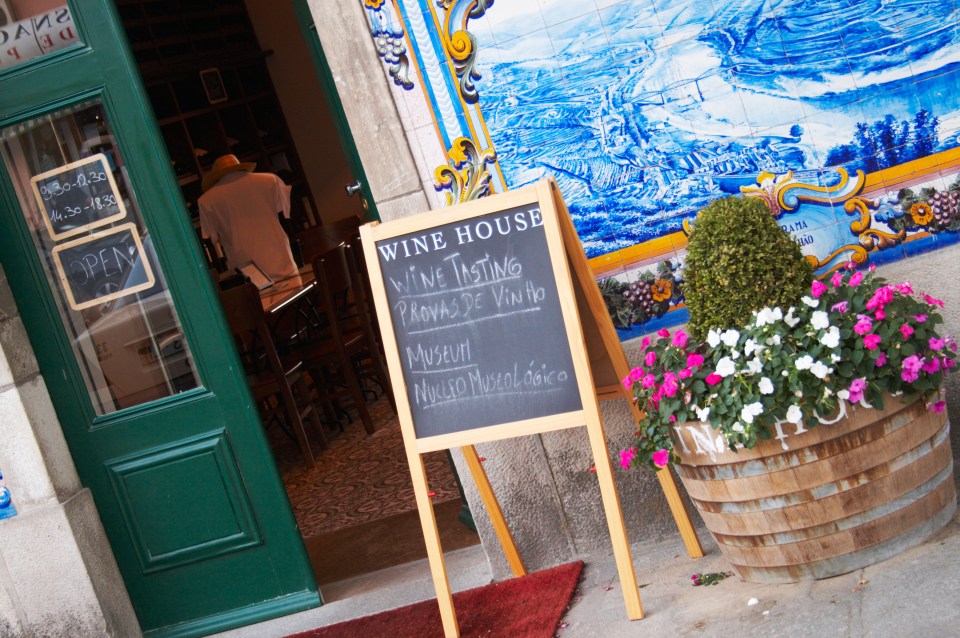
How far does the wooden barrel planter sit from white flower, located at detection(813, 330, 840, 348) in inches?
6.8

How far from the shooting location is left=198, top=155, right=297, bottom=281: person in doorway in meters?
7.32

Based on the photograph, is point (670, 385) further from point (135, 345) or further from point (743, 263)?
point (135, 345)

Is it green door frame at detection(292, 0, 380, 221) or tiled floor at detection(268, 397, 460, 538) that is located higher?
green door frame at detection(292, 0, 380, 221)

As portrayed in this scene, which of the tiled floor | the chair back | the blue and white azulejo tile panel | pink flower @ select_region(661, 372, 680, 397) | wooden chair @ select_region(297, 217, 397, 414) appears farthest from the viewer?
wooden chair @ select_region(297, 217, 397, 414)

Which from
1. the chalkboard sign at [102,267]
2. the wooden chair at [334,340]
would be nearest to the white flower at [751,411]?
the chalkboard sign at [102,267]

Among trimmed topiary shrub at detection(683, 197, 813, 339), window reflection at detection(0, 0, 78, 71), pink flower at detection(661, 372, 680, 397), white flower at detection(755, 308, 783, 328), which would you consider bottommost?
pink flower at detection(661, 372, 680, 397)

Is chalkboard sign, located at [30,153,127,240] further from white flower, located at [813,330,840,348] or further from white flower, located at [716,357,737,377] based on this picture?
white flower, located at [813,330,840,348]

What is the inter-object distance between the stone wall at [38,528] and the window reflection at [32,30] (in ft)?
2.60

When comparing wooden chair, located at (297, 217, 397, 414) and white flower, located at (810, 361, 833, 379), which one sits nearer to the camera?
white flower, located at (810, 361, 833, 379)

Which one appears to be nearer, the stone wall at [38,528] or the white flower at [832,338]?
the white flower at [832,338]

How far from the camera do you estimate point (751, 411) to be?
246cm

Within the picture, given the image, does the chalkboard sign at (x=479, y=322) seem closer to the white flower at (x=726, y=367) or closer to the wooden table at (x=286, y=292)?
the white flower at (x=726, y=367)

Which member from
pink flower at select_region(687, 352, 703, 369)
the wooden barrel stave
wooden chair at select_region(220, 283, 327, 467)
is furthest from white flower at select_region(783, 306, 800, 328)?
wooden chair at select_region(220, 283, 327, 467)

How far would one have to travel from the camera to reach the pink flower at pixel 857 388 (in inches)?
95.7
